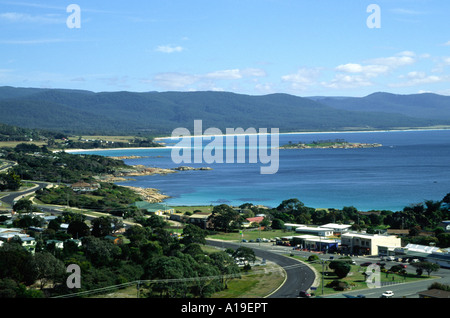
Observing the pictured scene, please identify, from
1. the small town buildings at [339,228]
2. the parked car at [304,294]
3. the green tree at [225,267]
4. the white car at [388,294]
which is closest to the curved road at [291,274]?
the parked car at [304,294]

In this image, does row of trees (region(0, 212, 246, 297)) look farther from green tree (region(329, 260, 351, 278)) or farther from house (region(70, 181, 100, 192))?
house (region(70, 181, 100, 192))

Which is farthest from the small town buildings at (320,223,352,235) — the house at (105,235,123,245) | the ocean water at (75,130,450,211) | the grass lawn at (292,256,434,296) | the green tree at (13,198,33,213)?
the green tree at (13,198,33,213)

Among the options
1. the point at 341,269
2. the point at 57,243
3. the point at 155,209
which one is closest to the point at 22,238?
the point at 57,243

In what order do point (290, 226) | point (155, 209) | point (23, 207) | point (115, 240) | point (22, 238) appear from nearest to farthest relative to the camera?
1. point (22, 238)
2. point (115, 240)
3. point (23, 207)
4. point (290, 226)
5. point (155, 209)

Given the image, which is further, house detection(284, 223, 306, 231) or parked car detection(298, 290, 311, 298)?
house detection(284, 223, 306, 231)

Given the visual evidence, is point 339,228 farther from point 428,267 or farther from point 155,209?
point 155,209

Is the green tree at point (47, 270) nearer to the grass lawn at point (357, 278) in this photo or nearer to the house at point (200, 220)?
the grass lawn at point (357, 278)

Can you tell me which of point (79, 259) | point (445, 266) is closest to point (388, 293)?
point (445, 266)

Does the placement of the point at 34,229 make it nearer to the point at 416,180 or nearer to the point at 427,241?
the point at 427,241
